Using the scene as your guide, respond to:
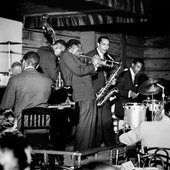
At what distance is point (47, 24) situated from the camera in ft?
25.8

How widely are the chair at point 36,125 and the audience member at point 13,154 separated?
3.25 metres

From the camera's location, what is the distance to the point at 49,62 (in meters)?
7.37

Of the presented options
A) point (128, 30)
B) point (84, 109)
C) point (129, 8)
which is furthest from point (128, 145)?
point (128, 30)

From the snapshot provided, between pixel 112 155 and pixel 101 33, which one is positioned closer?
pixel 112 155

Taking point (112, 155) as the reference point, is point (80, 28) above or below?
above

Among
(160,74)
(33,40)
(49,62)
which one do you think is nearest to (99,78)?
(49,62)

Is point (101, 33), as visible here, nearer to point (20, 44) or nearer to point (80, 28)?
point (80, 28)

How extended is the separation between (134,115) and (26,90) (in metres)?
3.36

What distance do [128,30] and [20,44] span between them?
397 centimetres

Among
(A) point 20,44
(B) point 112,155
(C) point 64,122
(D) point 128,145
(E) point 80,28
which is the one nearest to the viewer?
(B) point 112,155

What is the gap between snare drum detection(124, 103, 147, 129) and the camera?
8.59 metres

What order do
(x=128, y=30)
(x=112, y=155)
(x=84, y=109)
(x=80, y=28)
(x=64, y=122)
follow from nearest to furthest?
1. (x=112, y=155)
2. (x=84, y=109)
3. (x=64, y=122)
4. (x=80, y=28)
5. (x=128, y=30)

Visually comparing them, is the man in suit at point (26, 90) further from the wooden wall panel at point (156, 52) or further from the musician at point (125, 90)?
the wooden wall panel at point (156, 52)

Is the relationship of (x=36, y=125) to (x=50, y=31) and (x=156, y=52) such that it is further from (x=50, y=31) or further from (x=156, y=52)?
(x=156, y=52)
